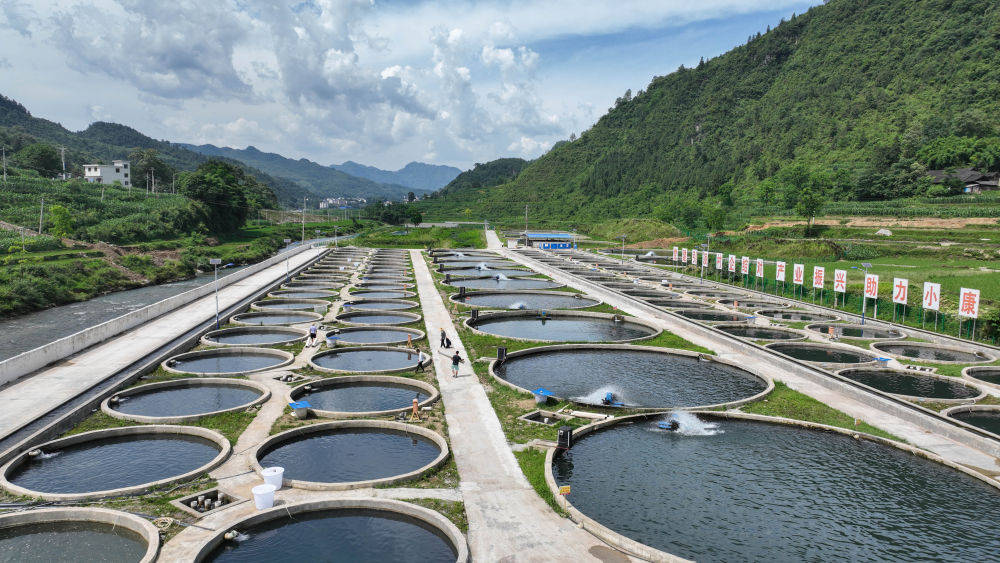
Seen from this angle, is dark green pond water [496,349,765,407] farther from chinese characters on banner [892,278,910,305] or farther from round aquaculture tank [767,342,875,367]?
chinese characters on banner [892,278,910,305]

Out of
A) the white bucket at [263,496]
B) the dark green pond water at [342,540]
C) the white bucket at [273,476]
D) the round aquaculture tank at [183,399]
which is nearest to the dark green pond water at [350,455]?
the white bucket at [273,476]

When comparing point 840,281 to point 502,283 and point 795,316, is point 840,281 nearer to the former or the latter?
point 795,316

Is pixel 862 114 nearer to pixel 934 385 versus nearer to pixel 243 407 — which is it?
pixel 934 385

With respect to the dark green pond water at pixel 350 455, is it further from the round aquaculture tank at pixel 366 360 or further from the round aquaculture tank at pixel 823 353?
the round aquaculture tank at pixel 823 353

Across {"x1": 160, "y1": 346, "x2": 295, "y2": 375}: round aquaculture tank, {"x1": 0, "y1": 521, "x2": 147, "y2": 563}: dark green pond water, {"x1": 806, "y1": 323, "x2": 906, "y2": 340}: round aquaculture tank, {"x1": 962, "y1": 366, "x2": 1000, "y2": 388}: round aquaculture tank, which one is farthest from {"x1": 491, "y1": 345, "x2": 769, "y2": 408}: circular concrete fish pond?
{"x1": 0, "y1": 521, "x2": 147, "y2": 563}: dark green pond water

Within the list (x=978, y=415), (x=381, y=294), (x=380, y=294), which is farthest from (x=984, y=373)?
(x=380, y=294)

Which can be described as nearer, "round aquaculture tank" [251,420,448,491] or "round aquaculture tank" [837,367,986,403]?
"round aquaculture tank" [251,420,448,491]

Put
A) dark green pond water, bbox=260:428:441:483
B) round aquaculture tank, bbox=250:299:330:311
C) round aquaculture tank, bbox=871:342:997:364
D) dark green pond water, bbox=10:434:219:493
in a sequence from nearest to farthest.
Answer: dark green pond water, bbox=10:434:219:493, dark green pond water, bbox=260:428:441:483, round aquaculture tank, bbox=871:342:997:364, round aquaculture tank, bbox=250:299:330:311
